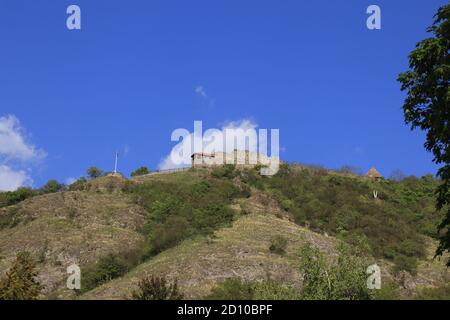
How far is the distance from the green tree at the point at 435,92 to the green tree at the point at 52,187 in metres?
71.7

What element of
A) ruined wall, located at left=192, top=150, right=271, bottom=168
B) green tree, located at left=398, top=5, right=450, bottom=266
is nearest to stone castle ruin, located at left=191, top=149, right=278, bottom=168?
ruined wall, located at left=192, top=150, right=271, bottom=168

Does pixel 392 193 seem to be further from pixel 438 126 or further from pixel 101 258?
pixel 438 126

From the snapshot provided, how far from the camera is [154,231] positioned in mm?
53500

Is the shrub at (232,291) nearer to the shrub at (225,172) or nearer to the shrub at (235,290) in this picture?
the shrub at (235,290)

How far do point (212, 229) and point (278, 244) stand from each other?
24.9ft

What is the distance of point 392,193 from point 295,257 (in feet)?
131

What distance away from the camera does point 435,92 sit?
56.5 ft

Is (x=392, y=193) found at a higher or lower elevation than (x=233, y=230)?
higher

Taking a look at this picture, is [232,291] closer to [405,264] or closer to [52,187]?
[405,264]

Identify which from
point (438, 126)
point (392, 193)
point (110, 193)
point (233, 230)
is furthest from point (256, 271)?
point (392, 193)

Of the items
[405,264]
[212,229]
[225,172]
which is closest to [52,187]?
[225,172]

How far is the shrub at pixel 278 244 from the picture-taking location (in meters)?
45.0

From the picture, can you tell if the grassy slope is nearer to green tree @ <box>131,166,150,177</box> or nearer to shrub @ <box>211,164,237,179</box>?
shrub @ <box>211,164,237,179</box>

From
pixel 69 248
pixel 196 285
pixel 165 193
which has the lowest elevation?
pixel 196 285
